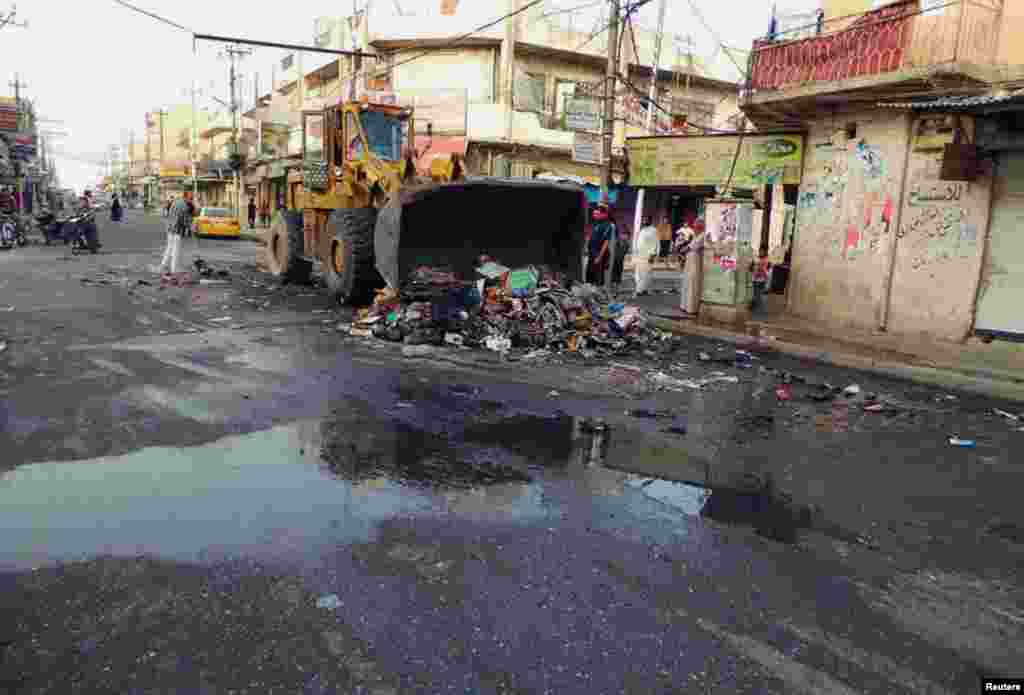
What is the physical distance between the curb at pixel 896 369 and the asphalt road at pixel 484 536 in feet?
2.31

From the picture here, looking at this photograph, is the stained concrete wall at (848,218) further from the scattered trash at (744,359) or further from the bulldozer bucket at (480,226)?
the bulldozer bucket at (480,226)

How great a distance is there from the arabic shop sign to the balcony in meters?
2.14

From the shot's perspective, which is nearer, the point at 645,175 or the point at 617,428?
the point at 617,428

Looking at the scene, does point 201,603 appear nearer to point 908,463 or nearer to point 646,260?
point 908,463

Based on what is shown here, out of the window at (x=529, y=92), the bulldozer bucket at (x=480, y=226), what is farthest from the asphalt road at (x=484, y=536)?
the window at (x=529, y=92)

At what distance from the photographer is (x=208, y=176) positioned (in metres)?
57.4

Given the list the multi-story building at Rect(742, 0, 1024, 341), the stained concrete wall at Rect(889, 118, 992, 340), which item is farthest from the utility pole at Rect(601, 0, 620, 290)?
the stained concrete wall at Rect(889, 118, 992, 340)

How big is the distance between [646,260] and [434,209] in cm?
692

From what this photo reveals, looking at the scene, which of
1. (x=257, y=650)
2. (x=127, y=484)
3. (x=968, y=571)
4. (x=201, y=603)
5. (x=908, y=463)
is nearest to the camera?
(x=257, y=650)

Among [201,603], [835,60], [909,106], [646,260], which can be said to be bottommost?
[201,603]

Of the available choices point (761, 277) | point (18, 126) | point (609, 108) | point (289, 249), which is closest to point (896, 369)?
point (609, 108)

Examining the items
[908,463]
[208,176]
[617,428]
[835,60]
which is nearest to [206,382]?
[617,428]

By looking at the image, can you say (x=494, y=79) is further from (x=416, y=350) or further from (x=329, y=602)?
(x=329, y=602)

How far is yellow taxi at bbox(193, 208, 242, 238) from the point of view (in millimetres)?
32656
